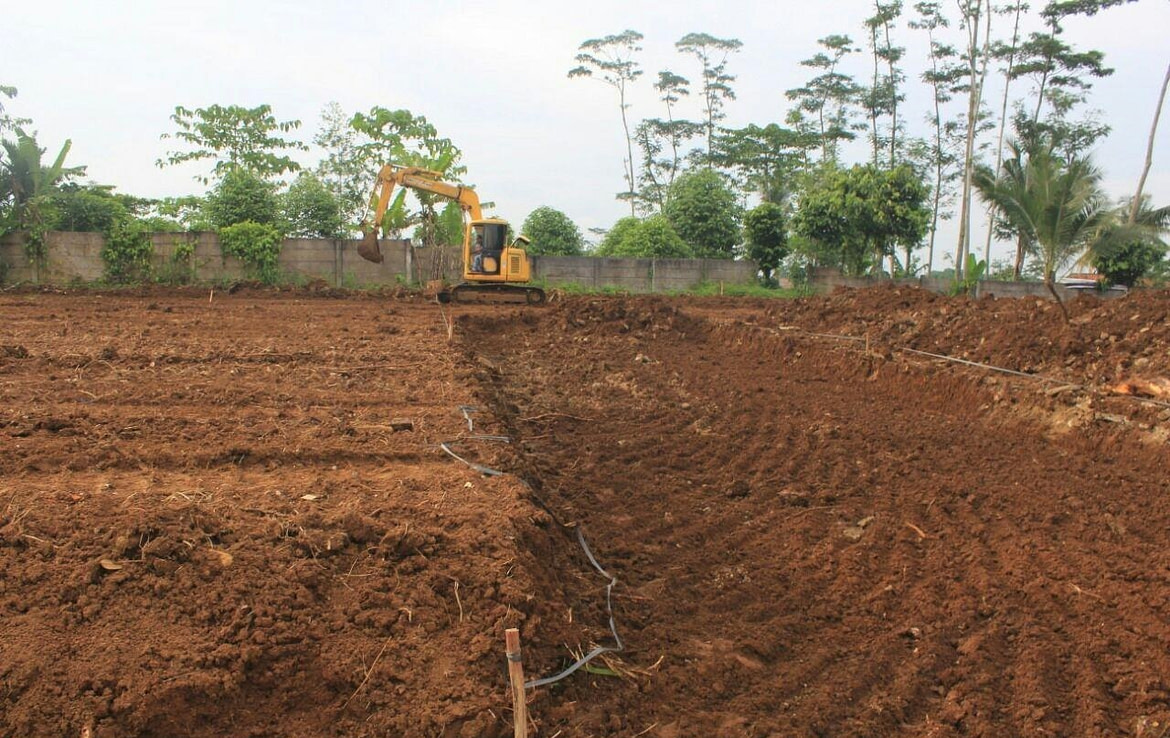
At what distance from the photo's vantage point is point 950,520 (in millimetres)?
5766

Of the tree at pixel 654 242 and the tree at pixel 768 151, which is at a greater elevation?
the tree at pixel 768 151

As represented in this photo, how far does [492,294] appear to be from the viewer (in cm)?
1892

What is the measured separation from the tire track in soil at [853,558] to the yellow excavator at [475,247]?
8520 millimetres

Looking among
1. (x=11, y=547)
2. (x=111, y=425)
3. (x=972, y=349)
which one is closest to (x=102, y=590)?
(x=11, y=547)

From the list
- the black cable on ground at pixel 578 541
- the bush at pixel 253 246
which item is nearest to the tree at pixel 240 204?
the bush at pixel 253 246

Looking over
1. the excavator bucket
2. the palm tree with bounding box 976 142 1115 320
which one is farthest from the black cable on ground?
the palm tree with bounding box 976 142 1115 320

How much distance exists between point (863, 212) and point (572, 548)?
2262 centimetres

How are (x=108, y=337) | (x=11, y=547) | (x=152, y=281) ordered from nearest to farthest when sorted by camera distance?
(x=11, y=547), (x=108, y=337), (x=152, y=281)

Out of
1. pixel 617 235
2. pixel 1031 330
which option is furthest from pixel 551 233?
pixel 1031 330

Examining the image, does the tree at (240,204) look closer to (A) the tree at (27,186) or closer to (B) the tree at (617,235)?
(A) the tree at (27,186)

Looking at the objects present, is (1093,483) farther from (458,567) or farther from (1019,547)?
(458,567)

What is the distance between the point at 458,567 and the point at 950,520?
3.56 metres

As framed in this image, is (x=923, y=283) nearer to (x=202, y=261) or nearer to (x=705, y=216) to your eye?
(x=705, y=216)

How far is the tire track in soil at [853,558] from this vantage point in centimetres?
368
